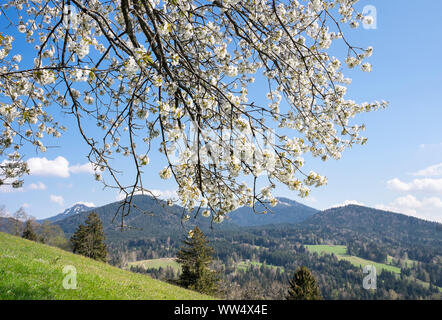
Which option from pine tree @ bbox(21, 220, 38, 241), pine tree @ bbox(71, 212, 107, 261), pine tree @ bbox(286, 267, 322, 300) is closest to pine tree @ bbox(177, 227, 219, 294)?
pine tree @ bbox(286, 267, 322, 300)

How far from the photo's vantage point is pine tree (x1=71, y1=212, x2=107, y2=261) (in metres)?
33.6

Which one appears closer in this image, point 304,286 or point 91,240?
point 304,286

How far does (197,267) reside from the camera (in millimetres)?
27734

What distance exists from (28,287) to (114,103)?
4.31 metres

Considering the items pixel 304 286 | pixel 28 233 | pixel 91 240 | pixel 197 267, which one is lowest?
pixel 304 286

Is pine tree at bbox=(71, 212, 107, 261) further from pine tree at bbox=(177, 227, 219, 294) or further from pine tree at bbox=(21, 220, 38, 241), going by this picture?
pine tree at bbox=(177, 227, 219, 294)

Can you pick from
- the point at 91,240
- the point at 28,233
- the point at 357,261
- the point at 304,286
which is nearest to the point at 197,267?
the point at 304,286

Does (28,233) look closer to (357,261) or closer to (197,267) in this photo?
(197,267)

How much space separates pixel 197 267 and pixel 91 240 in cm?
1564

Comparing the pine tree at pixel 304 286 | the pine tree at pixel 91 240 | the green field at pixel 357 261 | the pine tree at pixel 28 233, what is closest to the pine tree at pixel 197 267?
the pine tree at pixel 304 286

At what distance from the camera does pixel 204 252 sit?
1124 inches

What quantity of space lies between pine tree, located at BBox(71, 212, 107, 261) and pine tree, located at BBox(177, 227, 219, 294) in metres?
12.9

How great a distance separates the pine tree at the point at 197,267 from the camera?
27062mm

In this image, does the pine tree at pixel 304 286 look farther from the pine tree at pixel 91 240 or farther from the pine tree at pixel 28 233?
the pine tree at pixel 28 233
